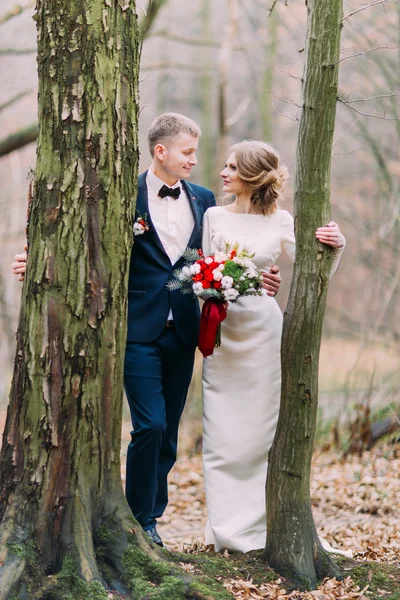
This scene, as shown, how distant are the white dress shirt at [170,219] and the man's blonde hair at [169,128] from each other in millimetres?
203

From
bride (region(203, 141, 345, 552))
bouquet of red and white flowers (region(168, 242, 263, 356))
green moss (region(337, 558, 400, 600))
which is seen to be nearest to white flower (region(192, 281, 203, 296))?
bouquet of red and white flowers (region(168, 242, 263, 356))

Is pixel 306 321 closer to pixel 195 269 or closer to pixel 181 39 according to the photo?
pixel 195 269

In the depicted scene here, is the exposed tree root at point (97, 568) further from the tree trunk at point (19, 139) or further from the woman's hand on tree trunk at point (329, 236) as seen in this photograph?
the tree trunk at point (19, 139)

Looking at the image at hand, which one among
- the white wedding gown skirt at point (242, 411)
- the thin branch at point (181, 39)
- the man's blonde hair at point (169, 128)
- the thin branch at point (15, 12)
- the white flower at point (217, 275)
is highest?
the thin branch at point (181, 39)

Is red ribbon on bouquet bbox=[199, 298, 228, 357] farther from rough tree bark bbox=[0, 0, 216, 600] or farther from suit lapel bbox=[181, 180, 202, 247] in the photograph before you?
rough tree bark bbox=[0, 0, 216, 600]

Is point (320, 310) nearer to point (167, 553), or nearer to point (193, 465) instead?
point (167, 553)

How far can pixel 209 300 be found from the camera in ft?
14.1

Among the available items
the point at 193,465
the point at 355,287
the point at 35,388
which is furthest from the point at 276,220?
the point at 355,287

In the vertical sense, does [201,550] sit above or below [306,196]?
below

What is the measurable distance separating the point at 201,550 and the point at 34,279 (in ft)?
7.31

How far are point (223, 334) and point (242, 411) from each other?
19.3 inches

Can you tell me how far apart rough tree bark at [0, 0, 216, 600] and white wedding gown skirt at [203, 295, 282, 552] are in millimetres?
1243

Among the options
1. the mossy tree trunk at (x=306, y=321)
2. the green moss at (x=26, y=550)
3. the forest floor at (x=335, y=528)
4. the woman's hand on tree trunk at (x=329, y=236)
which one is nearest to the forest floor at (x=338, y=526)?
the forest floor at (x=335, y=528)

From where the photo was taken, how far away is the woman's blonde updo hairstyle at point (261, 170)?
464 centimetres
